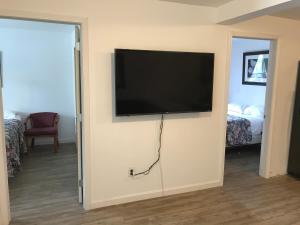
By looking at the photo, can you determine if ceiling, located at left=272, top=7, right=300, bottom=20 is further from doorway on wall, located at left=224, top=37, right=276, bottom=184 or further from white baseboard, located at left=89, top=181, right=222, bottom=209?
white baseboard, located at left=89, top=181, right=222, bottom=209

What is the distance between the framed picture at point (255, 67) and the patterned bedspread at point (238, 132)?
50.0 inches

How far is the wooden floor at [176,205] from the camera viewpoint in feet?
8.89

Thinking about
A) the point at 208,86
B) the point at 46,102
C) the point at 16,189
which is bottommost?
the point at 16,189

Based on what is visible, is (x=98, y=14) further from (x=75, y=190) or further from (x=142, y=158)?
(x=75, y=190)

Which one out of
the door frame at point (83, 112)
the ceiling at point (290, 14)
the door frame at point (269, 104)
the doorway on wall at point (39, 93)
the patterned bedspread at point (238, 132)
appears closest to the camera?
the door frame at point (83, 112)

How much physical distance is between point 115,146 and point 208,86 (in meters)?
1.32

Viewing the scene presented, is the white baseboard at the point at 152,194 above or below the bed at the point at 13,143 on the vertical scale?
below

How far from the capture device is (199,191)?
338 centimetres

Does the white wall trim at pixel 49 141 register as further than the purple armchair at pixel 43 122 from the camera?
Yes

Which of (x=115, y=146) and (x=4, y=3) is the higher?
(x=4, y=3)

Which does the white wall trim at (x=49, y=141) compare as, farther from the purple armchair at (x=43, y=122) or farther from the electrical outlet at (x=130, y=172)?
the electrical outlet at (x=130, y=172)

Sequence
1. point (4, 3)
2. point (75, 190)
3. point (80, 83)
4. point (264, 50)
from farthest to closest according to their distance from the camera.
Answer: point (264, 50) → point (75, 190) → point (80, 83) → point (4, 3)

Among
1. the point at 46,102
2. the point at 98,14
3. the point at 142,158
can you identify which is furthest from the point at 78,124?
the point at 46,102

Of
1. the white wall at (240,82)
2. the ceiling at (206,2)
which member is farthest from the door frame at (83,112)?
the white wall at (240,82)
